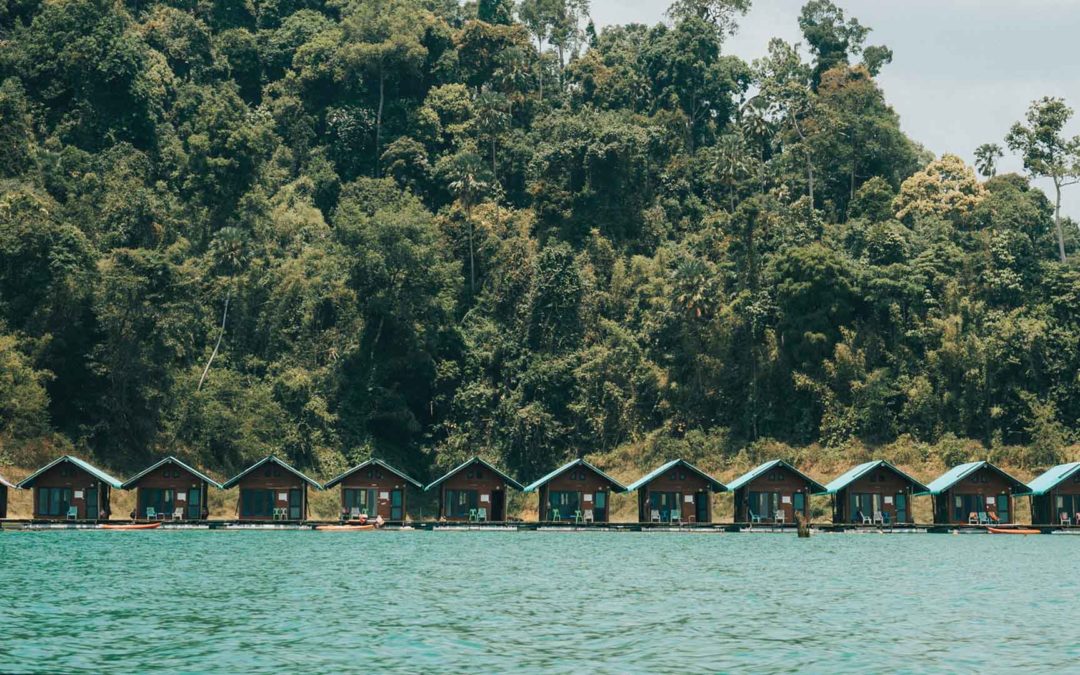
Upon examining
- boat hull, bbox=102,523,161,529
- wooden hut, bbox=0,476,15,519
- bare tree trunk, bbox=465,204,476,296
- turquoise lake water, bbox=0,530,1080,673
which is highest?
bare tree trunk, bbox=465,204,476,296

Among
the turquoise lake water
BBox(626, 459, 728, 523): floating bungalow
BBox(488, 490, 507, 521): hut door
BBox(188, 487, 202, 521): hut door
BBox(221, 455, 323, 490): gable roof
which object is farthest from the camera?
BBox(488, 490, 507, 521): hut door

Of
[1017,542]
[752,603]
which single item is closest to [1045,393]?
[1017,542]

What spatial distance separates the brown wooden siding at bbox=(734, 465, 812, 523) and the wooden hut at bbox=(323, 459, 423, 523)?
71.3 ft

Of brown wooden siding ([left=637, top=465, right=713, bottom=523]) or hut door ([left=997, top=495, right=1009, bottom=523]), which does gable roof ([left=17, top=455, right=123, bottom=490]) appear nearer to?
brown wooden siding ([left=637, top=465, right=713, bottom=523])

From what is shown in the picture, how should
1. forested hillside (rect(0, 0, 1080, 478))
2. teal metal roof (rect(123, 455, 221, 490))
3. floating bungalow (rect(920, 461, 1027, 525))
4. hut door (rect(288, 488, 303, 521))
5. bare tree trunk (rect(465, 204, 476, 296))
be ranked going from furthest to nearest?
1. bare tree trunk (rect(465, 204, 476, 296))
2. forested hillside (rect(0, 0, 1080, 478))
3. hut door (rect(288, 488, 303, 521))
4. floating bungalow (rect(920, 461, 1027, 525))
5. teal metal roof (rect(123, 455, 221, 490))

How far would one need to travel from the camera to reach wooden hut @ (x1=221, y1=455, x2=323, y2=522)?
272 feet

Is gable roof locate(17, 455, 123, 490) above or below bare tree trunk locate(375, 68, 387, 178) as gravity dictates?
below

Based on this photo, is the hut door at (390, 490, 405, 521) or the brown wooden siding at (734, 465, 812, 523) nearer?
the brown wooden siding at (734, 465, 812, 523)

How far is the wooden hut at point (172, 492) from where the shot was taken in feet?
266

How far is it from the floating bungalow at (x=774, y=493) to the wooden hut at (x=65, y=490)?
39.0 m

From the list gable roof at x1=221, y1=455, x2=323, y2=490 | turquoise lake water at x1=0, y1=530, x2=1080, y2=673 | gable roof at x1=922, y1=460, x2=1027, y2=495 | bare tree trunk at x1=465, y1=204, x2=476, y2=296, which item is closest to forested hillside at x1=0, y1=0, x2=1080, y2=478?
bare tree trunk at x1=465, y1=204, x2=476, y2=296

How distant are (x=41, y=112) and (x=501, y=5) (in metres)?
55.5

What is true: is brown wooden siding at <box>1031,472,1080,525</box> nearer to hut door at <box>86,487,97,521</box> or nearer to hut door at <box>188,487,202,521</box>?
hut door at <box>188,487,202,521</box>

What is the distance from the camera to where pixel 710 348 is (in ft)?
326
